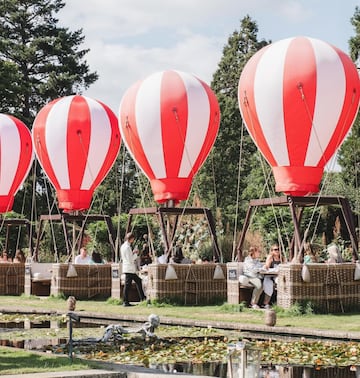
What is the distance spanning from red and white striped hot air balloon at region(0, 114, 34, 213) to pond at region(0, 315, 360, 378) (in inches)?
531

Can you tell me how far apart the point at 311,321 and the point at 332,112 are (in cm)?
520

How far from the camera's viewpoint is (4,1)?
5156cm

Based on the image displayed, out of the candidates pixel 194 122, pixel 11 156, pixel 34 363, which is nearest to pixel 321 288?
pixel 194 122

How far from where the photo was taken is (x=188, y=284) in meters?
18.8

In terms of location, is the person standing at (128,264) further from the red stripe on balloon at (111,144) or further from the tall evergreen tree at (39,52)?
the tall evergreen tree at (39,52)

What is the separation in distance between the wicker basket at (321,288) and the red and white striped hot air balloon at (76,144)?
9.46m

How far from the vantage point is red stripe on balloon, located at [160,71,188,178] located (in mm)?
21672

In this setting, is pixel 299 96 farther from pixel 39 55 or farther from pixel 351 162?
pixel 39 55

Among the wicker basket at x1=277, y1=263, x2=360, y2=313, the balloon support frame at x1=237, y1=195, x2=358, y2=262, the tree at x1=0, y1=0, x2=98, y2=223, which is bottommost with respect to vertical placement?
the wicker basket at x1=277, y1=263, x2=360, y2=313

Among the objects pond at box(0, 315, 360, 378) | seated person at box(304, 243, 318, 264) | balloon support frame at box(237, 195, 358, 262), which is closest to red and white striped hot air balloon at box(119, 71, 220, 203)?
balloon support frame at box(237, 195, 358, 262)

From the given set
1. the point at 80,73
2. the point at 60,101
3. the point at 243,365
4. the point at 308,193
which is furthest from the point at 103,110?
the point at 80,73

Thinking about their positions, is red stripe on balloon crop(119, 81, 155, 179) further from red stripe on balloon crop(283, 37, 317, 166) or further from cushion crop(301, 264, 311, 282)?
cushion crop(301, 264, 311, 282)

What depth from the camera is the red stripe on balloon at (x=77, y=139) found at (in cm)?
2439

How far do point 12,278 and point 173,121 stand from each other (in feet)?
20.4
